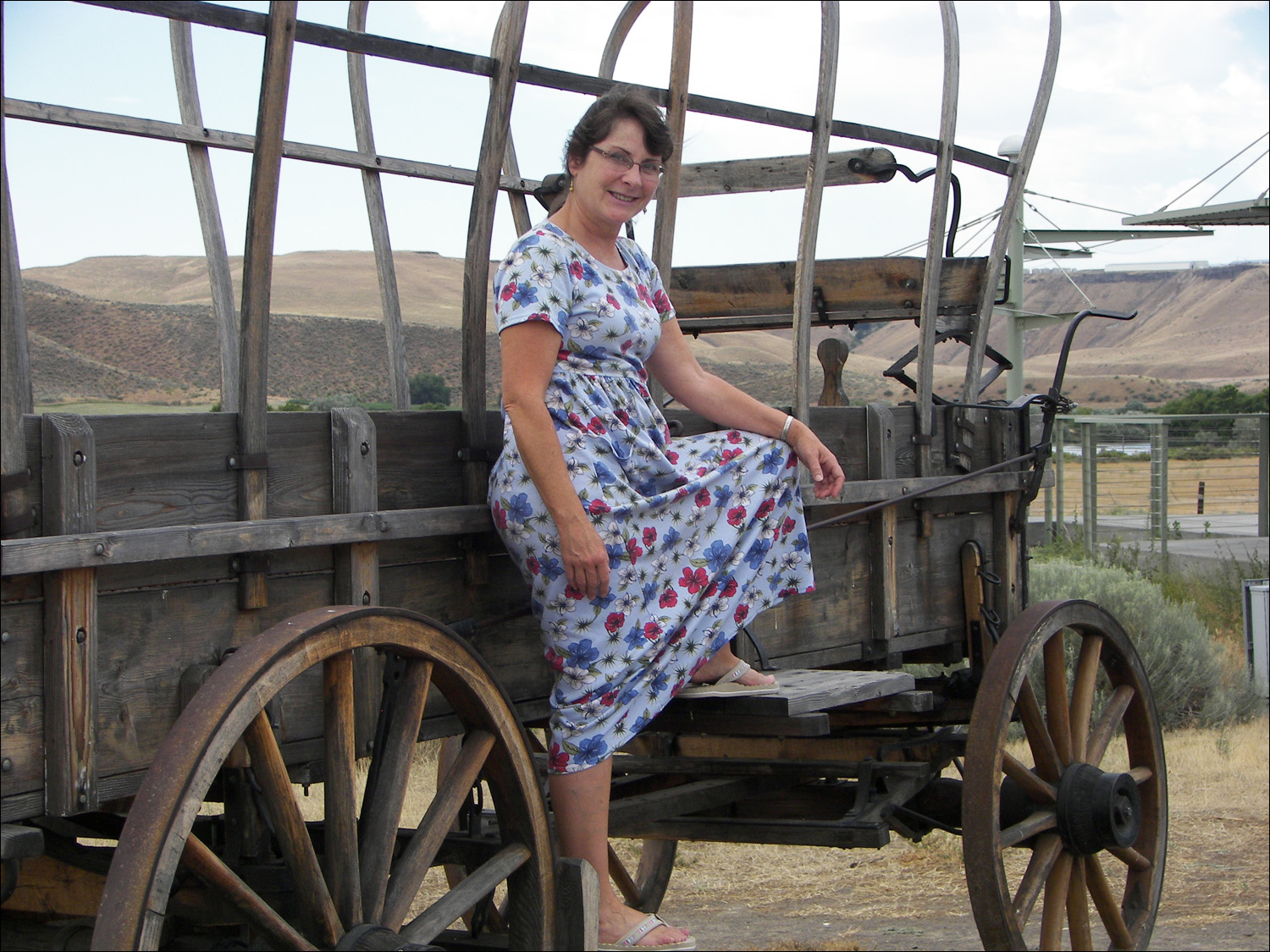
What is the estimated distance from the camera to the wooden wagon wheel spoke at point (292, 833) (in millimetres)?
1841

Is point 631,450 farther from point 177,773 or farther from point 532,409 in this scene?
point 177,773

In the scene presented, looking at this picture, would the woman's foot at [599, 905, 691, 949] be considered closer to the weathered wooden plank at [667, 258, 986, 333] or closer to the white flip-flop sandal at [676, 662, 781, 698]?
the white flip-flop sandal at [676, 662, 781, 698]

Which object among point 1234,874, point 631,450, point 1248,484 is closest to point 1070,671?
point 1234,874

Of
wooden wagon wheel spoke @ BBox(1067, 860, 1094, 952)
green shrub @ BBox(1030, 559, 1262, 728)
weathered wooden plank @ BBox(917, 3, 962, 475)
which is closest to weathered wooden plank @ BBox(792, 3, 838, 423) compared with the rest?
weathered wooden plank @ BBox(917, 3, 962, 475)

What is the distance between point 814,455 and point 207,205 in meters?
1.69

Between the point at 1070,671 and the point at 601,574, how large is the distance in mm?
7742

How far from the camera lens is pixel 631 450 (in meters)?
2.46

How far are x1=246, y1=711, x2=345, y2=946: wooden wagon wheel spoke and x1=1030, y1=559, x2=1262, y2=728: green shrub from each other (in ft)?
26.4

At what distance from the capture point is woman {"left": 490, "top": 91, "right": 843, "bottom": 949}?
2.28 metres

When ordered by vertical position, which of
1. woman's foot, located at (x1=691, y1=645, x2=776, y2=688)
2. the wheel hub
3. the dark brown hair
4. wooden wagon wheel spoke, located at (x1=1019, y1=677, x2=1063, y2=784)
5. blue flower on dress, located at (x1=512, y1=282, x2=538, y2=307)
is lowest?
the wheel hub

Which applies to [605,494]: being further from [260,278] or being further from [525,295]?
[260,278]

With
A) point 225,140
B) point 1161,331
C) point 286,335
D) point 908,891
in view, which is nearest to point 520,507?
point 225,140

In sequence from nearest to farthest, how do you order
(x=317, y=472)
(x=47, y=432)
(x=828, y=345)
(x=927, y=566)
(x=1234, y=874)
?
(x=47, y=432) < (x=317, y=472) < (x=927, y=566) < (x=828, y=345) < (x=1234, y=874)

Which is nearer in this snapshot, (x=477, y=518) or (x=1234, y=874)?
(x=477, y=518)
